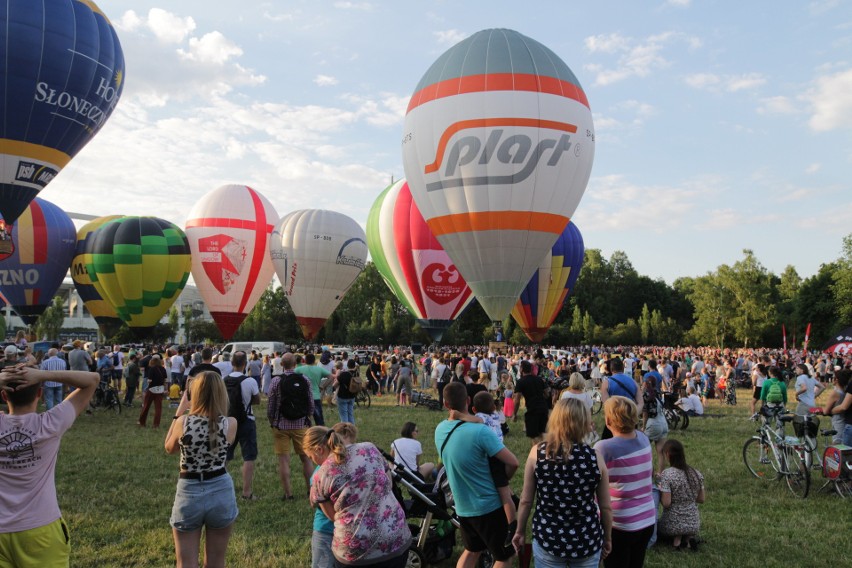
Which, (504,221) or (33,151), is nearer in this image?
(504,221)

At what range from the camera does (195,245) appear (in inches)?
1226

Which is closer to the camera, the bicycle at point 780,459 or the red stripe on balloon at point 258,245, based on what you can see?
the bicycle at point 780,459

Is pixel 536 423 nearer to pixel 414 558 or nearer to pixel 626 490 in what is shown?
pixel 414 558

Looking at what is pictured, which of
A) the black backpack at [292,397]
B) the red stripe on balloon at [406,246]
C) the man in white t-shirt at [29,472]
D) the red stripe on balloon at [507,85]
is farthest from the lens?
the red stripe on balloon at [406,246]

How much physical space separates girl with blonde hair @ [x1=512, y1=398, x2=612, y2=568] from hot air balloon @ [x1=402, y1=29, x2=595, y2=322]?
588 inches

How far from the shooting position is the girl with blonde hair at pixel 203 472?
3883mm

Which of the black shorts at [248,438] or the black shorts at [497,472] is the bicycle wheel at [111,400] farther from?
the black shorts at [497,472]

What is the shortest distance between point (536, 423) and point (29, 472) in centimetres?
598

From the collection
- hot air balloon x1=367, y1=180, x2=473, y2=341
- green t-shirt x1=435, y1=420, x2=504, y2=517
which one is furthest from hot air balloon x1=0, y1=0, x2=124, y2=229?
green t-shirt x1=435, y1=420, x2=504, y2=517

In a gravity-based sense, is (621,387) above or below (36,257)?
below

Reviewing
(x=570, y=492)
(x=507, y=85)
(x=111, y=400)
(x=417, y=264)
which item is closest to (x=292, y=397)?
(x=570, y=492)

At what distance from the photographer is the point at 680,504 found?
5957 mm

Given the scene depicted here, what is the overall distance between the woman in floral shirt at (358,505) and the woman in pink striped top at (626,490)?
4.54 feet

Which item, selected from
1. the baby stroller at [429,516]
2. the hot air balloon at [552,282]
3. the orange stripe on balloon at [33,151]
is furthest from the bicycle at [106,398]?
the hot air balloon at [552,282]
